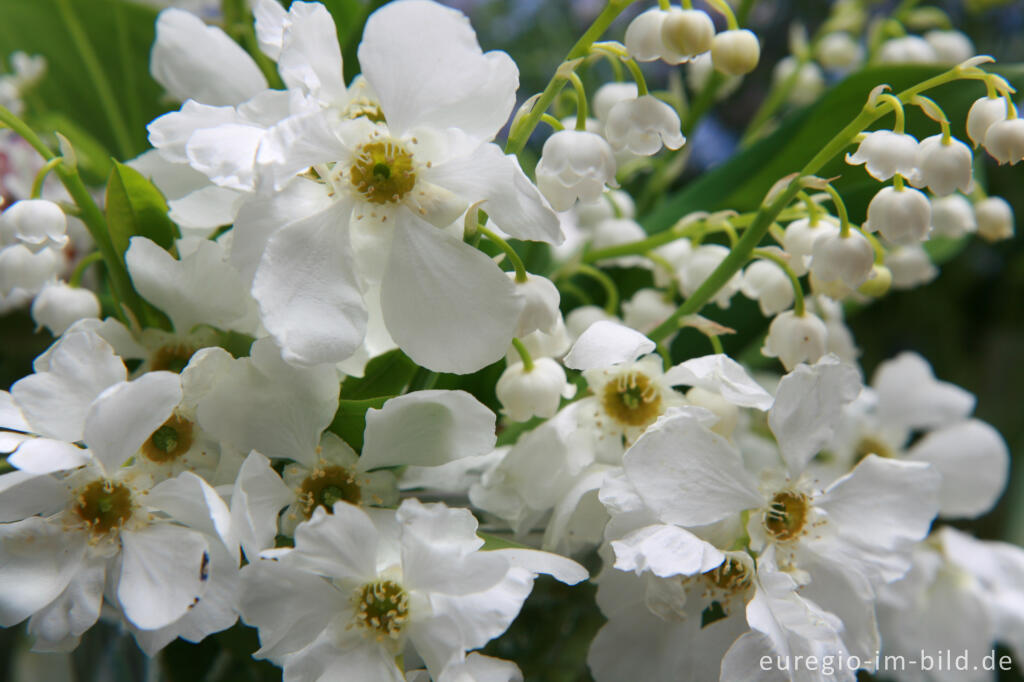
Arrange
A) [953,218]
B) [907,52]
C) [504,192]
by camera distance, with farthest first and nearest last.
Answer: [907,52] → [953,218] → [504,192]

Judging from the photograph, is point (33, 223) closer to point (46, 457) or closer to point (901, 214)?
point (46, 457)

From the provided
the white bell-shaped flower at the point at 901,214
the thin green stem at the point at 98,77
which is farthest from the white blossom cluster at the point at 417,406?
the thin green stem at the point at 98,77

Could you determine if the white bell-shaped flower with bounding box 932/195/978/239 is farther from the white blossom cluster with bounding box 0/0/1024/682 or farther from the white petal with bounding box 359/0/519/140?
the white petal with bounding box 359/0/519/140

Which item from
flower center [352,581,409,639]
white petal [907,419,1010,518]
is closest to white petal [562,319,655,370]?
flower center [352,581,409,639]

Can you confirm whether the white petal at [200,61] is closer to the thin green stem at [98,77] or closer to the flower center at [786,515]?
the thin green stem at [98,77]

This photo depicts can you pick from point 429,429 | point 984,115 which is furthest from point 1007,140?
point 429,429

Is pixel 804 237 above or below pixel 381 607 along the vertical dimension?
above

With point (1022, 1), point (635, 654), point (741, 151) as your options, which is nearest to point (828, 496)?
point (635, 654)

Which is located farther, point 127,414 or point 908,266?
point 908,266
